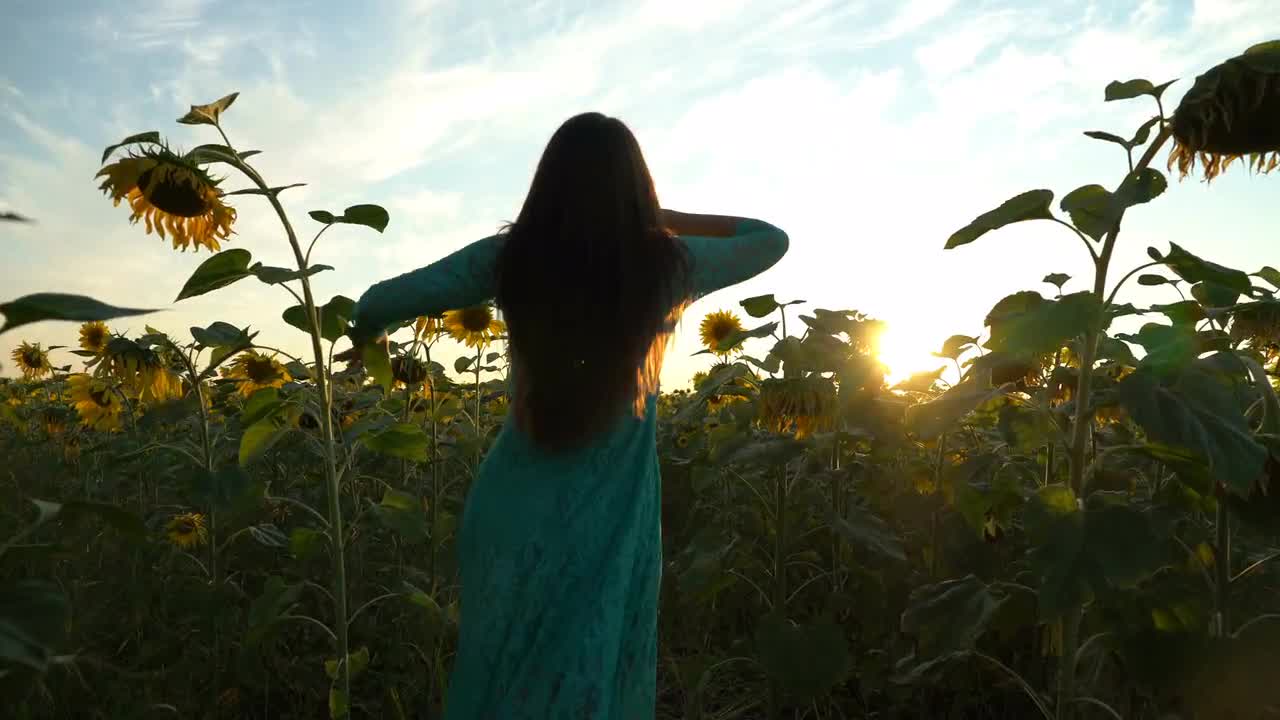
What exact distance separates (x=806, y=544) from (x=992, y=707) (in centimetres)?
146

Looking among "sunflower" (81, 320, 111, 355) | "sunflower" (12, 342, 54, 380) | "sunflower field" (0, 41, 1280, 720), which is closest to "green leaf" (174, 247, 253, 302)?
"sunflower field" (0, 41, 1280, 720)

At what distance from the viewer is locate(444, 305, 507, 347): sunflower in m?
4.85

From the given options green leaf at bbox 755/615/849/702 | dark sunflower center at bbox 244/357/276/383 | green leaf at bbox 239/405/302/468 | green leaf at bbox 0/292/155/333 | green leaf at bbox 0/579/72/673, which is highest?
dark sunflower center at bbox 244/357/276/383

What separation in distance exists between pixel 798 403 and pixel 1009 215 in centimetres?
97

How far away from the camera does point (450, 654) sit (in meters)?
3.06

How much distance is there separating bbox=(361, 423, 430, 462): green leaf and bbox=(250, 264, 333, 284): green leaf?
0.46 metres

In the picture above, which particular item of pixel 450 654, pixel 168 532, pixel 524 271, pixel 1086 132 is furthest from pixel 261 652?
pixel 1086 132

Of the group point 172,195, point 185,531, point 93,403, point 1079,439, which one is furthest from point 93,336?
A: point 1079,439

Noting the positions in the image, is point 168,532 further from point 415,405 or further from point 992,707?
point 992,707

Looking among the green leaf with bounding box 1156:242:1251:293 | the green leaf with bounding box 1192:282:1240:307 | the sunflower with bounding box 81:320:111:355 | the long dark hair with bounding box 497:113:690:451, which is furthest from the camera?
the sunflower with bounding box 81:320:111:355

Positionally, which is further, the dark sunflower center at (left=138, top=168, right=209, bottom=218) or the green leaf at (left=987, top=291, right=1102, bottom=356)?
the dark sunflower center at (left=138, top=168, right=209, bottom=218)

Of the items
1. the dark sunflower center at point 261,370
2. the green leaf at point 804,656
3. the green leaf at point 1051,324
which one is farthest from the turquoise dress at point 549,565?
the dark sunflower center at point 261,370

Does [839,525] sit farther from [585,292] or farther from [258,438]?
[258,438]

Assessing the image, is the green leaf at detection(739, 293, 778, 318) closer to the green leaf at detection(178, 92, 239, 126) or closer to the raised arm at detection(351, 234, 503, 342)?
the raised arm at detection(351, 234, 503, 342)
